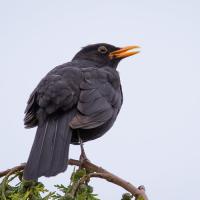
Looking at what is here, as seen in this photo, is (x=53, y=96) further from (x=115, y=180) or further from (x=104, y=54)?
(x=104, y=54)

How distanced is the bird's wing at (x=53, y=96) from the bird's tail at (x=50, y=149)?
4.5 inches

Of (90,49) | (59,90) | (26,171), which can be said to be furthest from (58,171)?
(90,49)

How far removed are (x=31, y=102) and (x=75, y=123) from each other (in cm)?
76

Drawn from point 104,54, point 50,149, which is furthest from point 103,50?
point 50,149

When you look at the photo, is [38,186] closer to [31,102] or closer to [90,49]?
[31,102]

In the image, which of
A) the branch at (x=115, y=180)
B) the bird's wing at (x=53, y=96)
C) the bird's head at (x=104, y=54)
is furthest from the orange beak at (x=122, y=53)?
the branch at (x=115, y=180)

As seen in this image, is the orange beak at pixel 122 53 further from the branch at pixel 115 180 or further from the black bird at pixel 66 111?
the branch at pixel 115 180

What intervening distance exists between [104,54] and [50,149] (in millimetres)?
2836

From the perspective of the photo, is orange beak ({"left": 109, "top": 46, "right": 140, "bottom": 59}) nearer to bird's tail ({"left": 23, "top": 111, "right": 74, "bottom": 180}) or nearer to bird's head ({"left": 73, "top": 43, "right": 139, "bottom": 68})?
bird's head ({"left": 73, "top": 43, "right": 139, "bottom": 68})

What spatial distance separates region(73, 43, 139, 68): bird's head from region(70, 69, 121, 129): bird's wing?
0.68 m

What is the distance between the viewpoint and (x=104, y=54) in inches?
260

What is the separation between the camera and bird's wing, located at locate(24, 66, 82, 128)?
14.8ft

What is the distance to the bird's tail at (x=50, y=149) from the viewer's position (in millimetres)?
3602

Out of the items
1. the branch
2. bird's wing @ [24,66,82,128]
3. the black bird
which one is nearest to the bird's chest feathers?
the black bird
